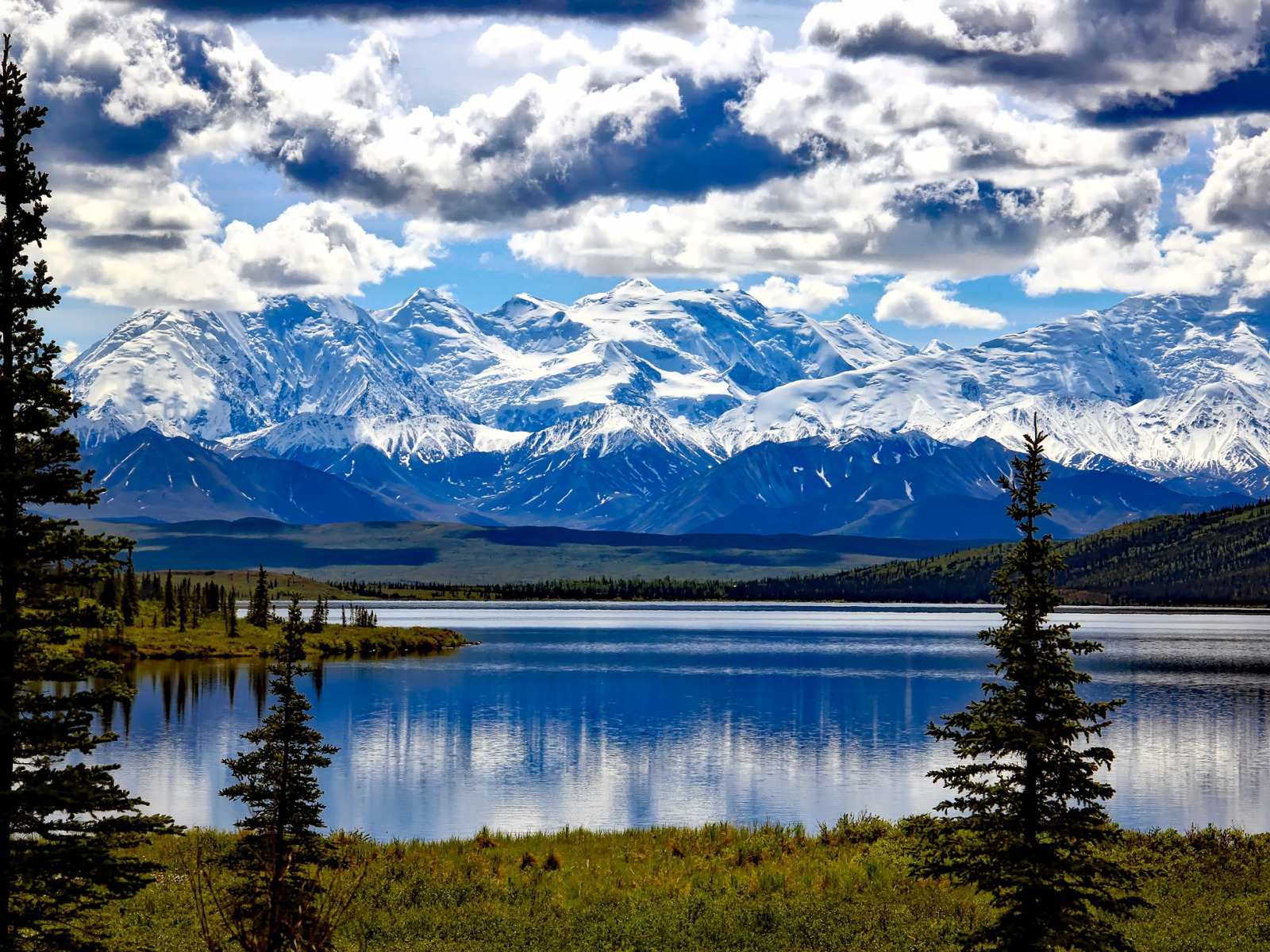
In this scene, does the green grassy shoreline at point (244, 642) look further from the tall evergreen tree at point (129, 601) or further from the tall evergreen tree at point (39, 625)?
the tall evergreen tree at point (39, 625)

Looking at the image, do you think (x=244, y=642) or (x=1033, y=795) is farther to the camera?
(x=244, y=642)

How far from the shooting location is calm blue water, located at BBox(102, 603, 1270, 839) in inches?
2234

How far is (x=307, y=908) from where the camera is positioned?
14.2m


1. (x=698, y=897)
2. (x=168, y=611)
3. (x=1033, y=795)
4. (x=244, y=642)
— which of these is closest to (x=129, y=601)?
(x=168, y=611)

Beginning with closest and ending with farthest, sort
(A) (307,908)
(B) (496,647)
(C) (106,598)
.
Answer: (A) (307,908)
(C) (106,598)
(B) (496,647)

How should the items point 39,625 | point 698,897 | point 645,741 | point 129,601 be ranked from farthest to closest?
1. point 129,601
2. point 645,741
3. point 698,897
4. point 39,625

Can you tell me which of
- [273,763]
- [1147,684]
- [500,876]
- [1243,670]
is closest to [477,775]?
[500,876]

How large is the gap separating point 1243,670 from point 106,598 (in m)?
117

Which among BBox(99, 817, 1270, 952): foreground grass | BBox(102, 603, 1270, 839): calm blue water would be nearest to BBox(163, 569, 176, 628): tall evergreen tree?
BBox(102, 603, 1270, 839): calm blue water

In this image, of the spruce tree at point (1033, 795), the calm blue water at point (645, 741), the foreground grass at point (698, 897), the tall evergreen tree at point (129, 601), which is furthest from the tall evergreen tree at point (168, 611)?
the spruce tree at point (1033, 795)

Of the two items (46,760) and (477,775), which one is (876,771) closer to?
(477,775)

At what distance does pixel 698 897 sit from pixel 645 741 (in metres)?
49.7

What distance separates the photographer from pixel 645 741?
3236 inches

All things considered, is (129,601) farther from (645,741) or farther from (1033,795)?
(1033,795)
